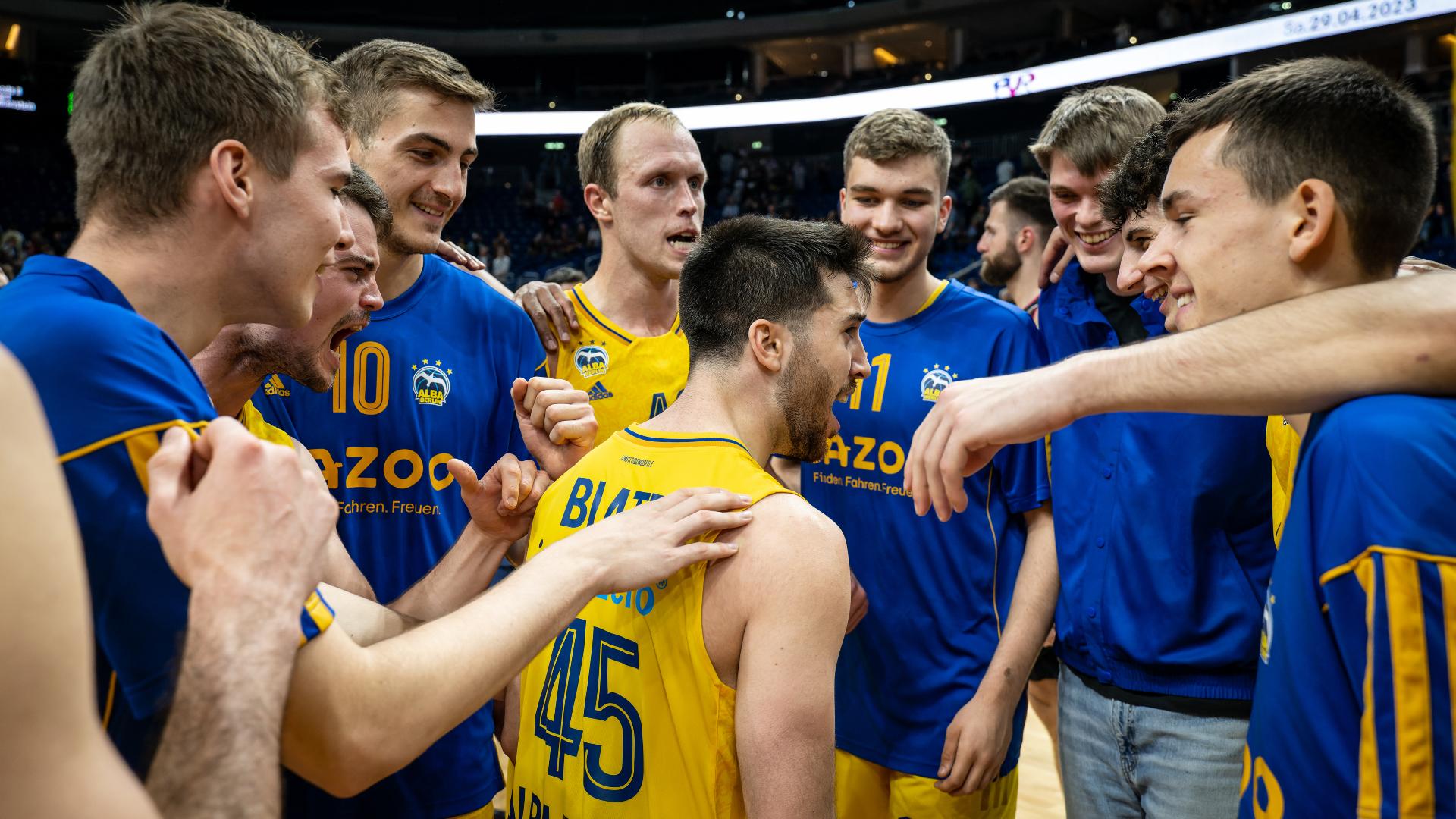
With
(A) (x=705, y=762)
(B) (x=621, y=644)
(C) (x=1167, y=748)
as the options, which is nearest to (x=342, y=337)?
(B) (x=621, y=644)

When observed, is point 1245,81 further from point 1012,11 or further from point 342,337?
point 1012,11

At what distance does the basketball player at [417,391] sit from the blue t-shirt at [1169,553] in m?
1.41

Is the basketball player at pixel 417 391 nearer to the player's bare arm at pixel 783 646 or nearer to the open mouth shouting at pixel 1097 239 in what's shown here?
the player's bare arm at pixel 783 646

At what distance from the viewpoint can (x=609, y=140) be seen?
12.8ft

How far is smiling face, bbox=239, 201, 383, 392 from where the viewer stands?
2287 mm

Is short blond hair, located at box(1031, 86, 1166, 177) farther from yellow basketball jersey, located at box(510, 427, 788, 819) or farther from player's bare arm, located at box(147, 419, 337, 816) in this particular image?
player's bare arm, located at box(147, 419, 337, 816)

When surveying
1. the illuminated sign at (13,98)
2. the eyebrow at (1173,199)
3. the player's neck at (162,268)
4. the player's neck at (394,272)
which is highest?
the illuminated sign at (13,98)

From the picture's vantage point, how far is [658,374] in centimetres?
357

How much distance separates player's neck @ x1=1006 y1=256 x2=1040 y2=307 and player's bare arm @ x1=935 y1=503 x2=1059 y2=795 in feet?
12.0

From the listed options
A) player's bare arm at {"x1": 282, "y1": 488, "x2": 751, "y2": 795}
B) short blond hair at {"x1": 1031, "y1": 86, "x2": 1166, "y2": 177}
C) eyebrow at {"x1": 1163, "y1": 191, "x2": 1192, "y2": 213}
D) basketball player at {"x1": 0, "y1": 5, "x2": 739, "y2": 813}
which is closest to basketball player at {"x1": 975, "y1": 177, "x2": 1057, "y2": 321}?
short blond hair at {"x1": 1031, "y1": 86, "x2": 1166, "y2": 177}

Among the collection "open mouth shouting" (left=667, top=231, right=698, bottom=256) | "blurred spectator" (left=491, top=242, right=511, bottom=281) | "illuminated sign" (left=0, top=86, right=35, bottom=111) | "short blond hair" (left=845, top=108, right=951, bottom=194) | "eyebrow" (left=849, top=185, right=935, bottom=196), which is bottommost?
"open mouth shouting" (left=667, top=231, right=698, bottom=256)

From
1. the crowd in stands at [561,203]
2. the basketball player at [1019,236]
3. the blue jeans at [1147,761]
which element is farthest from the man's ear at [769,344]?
the crowd in stands at [561,203]

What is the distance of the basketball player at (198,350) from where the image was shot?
1276 millimetres

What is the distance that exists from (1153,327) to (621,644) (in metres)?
1.83
